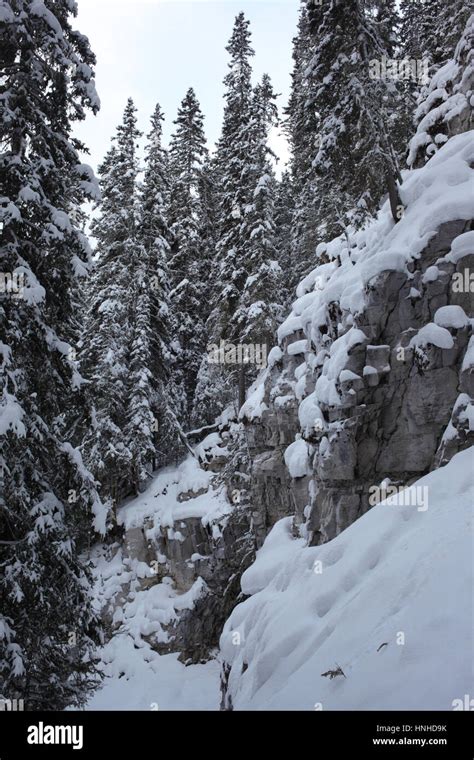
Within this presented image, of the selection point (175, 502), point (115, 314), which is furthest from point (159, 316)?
point (175, 502)

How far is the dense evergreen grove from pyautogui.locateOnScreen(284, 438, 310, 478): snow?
18.7 feet

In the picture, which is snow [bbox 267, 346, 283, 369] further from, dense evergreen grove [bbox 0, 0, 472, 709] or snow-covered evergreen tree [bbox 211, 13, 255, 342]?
snow-covered evergreen tree [bbox 211, 13, 255, 342]

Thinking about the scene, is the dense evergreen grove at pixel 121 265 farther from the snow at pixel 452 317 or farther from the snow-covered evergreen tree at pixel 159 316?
the snow at pixel 452 317

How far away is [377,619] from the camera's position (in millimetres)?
6574

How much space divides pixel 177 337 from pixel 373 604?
25.1 meters

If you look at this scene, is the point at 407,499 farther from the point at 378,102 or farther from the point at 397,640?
the point at 378,102

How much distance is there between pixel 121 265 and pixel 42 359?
60.3 feet

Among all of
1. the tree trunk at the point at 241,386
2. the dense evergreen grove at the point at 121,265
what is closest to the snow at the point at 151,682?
the dense evergreen grove at the point at 121,265

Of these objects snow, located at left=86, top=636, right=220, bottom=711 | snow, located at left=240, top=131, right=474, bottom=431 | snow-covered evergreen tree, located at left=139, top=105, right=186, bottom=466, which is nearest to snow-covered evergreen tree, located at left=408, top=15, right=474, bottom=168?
snow, located at left=240, top=131, right=474, bottom=431

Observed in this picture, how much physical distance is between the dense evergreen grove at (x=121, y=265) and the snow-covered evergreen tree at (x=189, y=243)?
13 cm

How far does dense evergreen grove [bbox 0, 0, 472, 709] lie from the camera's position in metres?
9.10

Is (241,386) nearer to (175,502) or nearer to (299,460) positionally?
(175,502)
